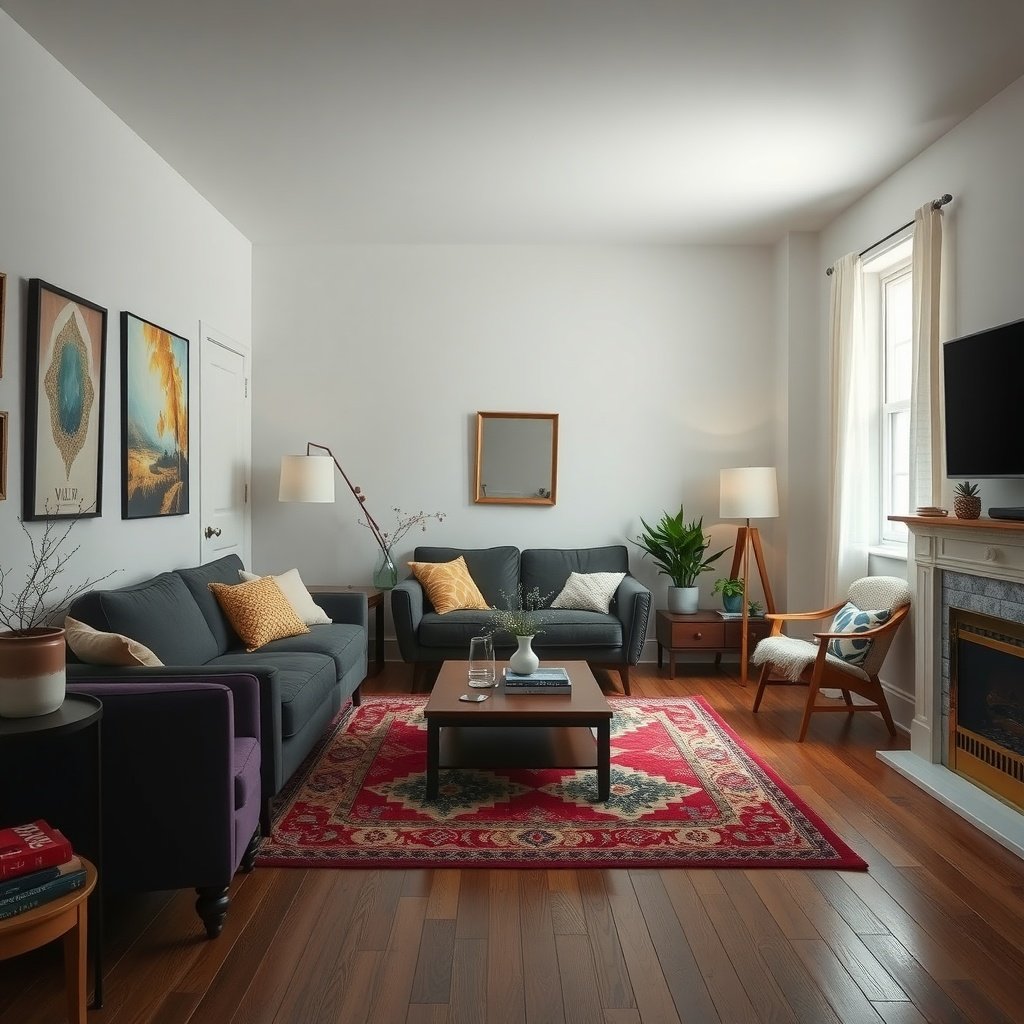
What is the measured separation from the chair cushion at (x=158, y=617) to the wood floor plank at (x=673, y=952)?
1979mm

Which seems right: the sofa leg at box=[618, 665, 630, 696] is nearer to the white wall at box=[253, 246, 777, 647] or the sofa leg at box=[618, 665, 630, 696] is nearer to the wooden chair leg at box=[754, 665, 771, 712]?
the wooden chair leg at box=[754, 665, 771, 712]

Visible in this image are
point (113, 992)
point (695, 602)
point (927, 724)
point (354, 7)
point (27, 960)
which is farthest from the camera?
point (695, 602)

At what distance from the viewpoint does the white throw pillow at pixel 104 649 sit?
2846mm

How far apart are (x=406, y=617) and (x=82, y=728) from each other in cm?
303

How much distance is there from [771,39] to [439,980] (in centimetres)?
323

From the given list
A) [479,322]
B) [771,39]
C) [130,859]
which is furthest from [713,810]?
[479,322]

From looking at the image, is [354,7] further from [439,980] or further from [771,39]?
[439,980]

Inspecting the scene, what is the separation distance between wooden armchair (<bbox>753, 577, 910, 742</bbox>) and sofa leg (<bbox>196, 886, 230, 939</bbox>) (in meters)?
2.84

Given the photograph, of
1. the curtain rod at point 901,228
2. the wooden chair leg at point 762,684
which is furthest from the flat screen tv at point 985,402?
the wooden chair leg at point 762,684

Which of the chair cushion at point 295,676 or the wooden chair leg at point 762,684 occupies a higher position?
the chair cushion at point 295,676

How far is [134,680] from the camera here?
270 centimetres

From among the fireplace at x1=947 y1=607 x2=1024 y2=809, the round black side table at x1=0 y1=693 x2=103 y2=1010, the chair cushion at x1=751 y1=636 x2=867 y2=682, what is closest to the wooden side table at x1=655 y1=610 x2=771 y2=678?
the chair cushion at x1=751 y1=636 x2=867 y2=682

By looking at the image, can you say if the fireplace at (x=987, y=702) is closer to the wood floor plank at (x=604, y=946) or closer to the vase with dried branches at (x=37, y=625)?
the wood floor plank at (x=604, y=946)

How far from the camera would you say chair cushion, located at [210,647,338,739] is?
3.20m
